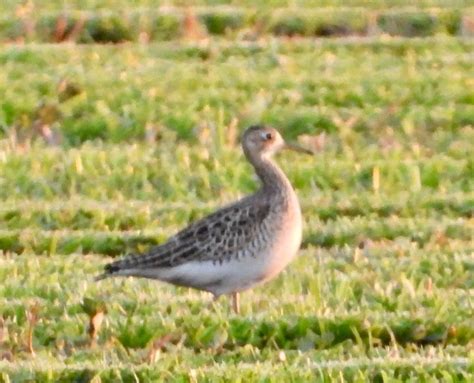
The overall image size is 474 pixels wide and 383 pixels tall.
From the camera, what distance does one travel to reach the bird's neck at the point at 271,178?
1042cm

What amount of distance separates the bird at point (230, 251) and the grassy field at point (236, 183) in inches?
5.9

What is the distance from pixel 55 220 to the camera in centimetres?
1198

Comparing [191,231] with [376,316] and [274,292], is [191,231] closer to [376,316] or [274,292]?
[274,292]

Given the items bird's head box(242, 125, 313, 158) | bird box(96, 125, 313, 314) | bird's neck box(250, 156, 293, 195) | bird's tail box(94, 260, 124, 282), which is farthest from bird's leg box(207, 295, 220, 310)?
bird's head box(242, 125, 313, 158)

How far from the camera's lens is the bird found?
388 inches

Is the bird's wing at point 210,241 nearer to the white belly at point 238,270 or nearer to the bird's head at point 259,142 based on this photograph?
the white belly at point 238,270

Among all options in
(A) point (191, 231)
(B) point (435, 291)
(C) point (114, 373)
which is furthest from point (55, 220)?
(C) point (114, 373)

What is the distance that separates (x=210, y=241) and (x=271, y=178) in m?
0.72

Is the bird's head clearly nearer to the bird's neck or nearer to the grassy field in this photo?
the bird's neck

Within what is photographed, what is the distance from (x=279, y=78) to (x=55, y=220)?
5.27 meters

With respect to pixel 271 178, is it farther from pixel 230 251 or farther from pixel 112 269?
pixel 112 269

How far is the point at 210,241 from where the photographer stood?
1005 centimetres

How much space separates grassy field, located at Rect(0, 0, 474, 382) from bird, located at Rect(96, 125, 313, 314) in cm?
15

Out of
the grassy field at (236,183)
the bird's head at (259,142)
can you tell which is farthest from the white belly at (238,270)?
the bird's head at (259,142)
